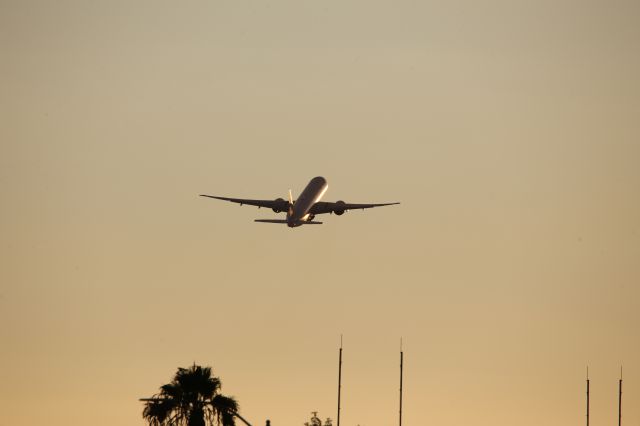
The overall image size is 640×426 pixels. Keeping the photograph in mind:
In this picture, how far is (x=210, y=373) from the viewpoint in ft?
605

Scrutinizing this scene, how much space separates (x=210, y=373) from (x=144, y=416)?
27.1ft

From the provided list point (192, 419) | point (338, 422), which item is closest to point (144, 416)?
point (192, 419)

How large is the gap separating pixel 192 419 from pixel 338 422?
22.6m

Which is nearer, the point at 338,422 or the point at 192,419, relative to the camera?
the point at 192,419

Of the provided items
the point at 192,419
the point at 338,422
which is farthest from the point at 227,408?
the point at 338,422

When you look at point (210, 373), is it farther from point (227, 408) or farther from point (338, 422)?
point (338, 422)

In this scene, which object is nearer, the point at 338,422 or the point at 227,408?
the point at 227,408

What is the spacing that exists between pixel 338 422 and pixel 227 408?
18.7 meters

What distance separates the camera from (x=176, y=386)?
183 meters

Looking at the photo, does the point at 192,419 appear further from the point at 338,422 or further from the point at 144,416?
the point at 338,422

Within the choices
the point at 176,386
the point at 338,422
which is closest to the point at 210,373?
the point at 176,386

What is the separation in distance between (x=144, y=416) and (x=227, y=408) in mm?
7240

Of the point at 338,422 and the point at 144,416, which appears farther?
the point at 338,422

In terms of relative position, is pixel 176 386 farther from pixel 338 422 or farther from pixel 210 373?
pixel 338 422
